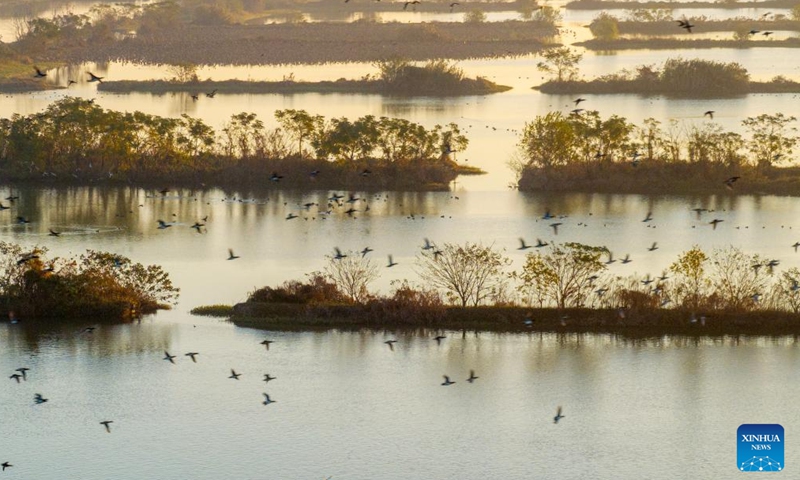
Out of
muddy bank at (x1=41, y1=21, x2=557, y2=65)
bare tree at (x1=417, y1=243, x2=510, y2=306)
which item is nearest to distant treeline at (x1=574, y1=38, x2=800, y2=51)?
muddy bank at (x1=41, y1=21, x2=557, y2=65)

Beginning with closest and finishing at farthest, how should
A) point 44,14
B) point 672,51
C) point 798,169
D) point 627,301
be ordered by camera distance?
point 627,301, point 798,169, point 672,51, point 44,14

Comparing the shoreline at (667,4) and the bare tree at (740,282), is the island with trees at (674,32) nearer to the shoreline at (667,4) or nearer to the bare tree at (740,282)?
the shoreline at (667,4)

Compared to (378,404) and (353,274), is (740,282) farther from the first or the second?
(378,404)

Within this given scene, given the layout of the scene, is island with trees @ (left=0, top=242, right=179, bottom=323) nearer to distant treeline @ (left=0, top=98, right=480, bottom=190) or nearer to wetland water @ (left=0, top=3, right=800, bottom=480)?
wetland water @ (left=0, top=3, right=800, bottom=480)

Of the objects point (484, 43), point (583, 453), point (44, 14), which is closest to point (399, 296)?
point (583, 453)

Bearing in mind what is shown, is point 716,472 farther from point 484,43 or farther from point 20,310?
point 484,43
